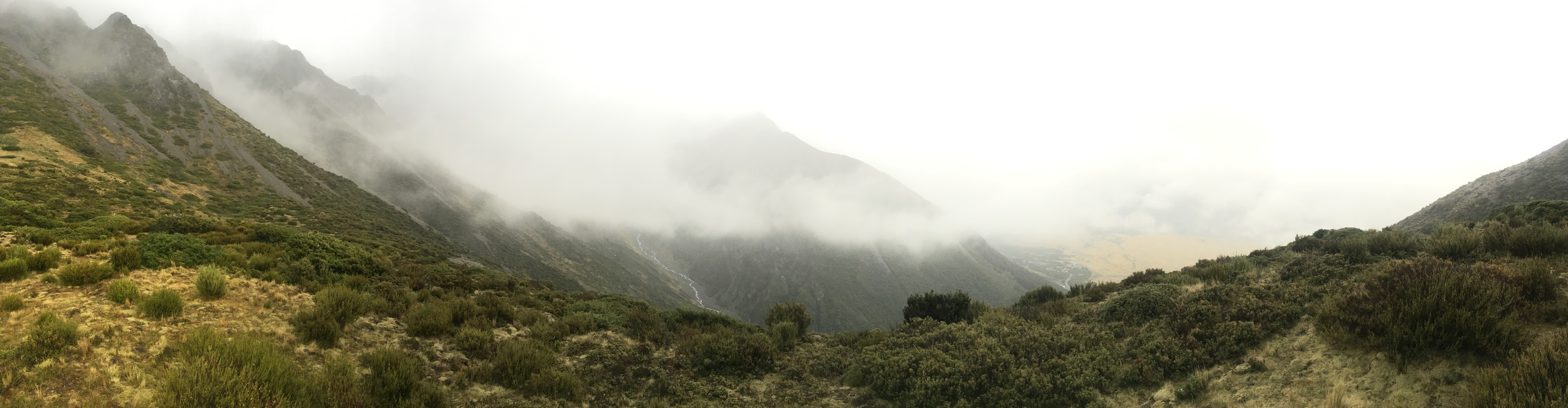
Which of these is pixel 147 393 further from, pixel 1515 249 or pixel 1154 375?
pixel 1515 249

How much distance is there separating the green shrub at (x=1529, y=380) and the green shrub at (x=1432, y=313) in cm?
64

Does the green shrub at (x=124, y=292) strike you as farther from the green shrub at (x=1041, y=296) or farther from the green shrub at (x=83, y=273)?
the green shrub at (x=1041, y=296)

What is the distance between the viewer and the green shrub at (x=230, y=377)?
205 inches

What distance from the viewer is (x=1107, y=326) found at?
12.5m

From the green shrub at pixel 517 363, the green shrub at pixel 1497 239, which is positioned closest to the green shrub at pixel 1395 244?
Answer: the green shrub at pixel 1497 239

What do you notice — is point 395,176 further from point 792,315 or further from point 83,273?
point 83,273

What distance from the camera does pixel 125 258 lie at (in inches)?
353

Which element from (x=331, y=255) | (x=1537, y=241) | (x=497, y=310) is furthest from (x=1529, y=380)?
(x=331, y=255)

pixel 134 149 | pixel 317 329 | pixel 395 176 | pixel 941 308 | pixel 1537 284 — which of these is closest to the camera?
pixel 1537 284

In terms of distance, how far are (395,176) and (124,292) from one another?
124230 millimetres

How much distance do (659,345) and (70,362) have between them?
9322 millimetres

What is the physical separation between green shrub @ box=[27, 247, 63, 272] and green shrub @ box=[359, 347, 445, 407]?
222 inches

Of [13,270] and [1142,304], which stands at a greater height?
[13,270]

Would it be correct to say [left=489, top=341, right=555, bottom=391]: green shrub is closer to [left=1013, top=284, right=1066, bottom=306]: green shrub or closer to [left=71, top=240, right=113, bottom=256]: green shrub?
[left=71, top=240, right=113, bottom=256]: green shrub
